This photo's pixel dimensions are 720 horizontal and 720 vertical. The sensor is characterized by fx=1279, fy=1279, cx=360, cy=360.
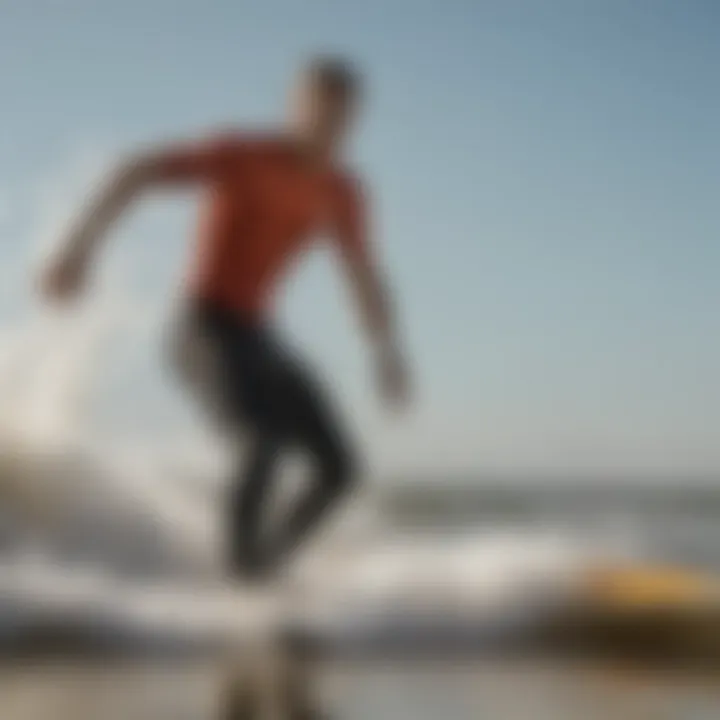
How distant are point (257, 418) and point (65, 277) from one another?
Answer: 0.28 metres

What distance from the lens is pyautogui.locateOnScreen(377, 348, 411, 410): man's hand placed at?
1576 millimetres

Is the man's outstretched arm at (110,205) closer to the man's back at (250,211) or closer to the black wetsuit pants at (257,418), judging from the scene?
the man's back at (250,211)

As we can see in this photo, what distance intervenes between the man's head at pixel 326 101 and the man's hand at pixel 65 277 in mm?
315

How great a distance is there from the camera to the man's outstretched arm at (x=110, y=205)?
1.51 metres

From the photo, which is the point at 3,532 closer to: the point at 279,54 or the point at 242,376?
the point at 242,376

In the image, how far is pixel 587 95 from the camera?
67.7 inches

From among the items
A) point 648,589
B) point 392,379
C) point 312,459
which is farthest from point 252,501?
point 648,589

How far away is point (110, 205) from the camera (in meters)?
1.51

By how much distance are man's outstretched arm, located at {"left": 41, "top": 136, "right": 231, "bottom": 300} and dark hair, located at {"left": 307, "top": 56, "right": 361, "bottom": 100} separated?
0.17 metres

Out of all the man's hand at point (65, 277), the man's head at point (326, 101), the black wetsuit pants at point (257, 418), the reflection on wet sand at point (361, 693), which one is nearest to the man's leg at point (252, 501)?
the black wetsuit pants at point (257, 418)

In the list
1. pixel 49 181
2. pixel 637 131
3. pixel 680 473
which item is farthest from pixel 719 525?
pixel 49 181

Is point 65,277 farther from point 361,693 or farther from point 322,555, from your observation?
point 361,693

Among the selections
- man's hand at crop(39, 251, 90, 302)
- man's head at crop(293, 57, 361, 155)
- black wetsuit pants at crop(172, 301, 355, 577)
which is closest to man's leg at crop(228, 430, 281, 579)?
black wetsuit pants at crop(172, 301, 355, 577)

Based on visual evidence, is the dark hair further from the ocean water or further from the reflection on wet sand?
the reflection on wet sand
